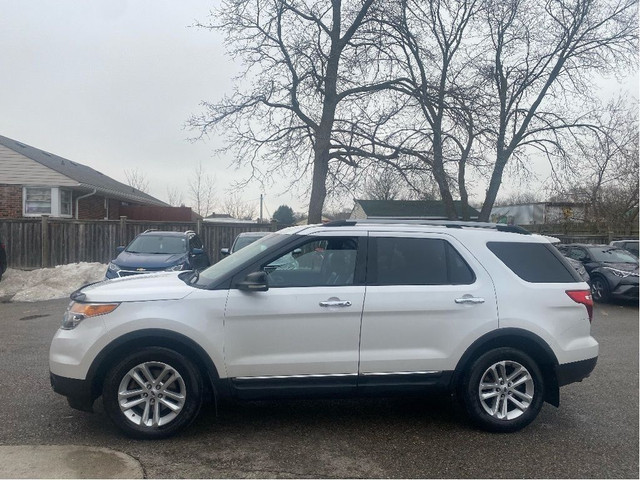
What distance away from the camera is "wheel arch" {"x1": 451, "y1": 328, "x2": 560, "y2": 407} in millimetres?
4625

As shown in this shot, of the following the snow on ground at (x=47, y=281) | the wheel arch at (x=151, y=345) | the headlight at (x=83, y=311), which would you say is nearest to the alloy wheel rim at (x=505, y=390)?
the wheel arch at (x=151, y=345)

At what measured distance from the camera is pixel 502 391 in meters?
4.69

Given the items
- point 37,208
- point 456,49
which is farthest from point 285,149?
point 37,208

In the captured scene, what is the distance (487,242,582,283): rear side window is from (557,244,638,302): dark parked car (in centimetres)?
983

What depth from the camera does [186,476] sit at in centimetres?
372

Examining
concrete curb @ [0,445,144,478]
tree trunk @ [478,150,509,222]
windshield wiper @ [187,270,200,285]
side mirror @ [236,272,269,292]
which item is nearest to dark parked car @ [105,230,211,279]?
windshield wiper @ [187,270,200,285]

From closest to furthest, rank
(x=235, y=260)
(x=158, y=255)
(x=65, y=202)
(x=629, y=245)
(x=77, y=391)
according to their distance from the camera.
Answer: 1. (x=77, y=391)
2. (x=235, y=260)
3. (x=158, y=255)
4. (x=629, y=245)
5. (x=65, y=202)

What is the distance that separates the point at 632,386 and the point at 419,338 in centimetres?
323

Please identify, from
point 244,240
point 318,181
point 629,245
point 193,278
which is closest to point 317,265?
point 193,278

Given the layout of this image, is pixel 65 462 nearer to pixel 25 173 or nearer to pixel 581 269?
pixel 581 269

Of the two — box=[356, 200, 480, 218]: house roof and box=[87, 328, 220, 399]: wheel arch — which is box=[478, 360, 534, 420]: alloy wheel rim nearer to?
box=[87, 328, 220, 399]: wheel arch

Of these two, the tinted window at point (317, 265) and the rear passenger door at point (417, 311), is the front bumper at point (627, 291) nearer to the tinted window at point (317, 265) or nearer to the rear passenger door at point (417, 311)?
the rear passenger door at point (417, 311)

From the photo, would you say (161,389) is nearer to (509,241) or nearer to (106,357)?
(106,357)

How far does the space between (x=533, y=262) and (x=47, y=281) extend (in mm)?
13618
